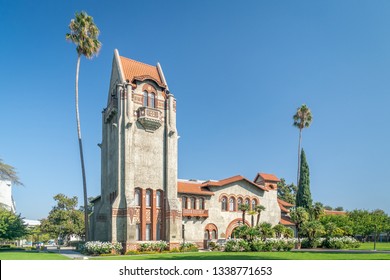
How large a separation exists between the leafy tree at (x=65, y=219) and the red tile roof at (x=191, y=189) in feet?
80.4

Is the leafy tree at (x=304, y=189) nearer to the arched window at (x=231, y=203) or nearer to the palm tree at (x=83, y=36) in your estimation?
the arched window at (x=231, y=203)

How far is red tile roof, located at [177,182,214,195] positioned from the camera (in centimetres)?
4425

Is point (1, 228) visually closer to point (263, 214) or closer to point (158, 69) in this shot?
point (158, 69)

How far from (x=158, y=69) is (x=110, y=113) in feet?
26.6

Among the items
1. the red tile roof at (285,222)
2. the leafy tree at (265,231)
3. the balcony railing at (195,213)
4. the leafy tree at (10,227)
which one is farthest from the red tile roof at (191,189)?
the leafy tree at (10,227)

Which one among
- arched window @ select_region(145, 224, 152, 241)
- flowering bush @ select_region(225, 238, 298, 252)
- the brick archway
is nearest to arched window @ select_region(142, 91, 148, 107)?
arched window @ select_region(145, 224, 152, 241)

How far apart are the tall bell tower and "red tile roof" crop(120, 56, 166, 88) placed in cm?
11

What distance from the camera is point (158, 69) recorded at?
43.9 metres

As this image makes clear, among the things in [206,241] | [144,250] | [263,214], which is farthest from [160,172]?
[263,214]

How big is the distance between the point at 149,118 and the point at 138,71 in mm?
6828

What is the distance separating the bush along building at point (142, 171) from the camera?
36.3 meters

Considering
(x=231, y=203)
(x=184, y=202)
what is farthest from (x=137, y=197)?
(x=231, y=203)

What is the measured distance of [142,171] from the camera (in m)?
37.7

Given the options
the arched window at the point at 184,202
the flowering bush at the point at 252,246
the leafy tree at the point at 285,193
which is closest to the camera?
the flowering bush at the point at 252,246
